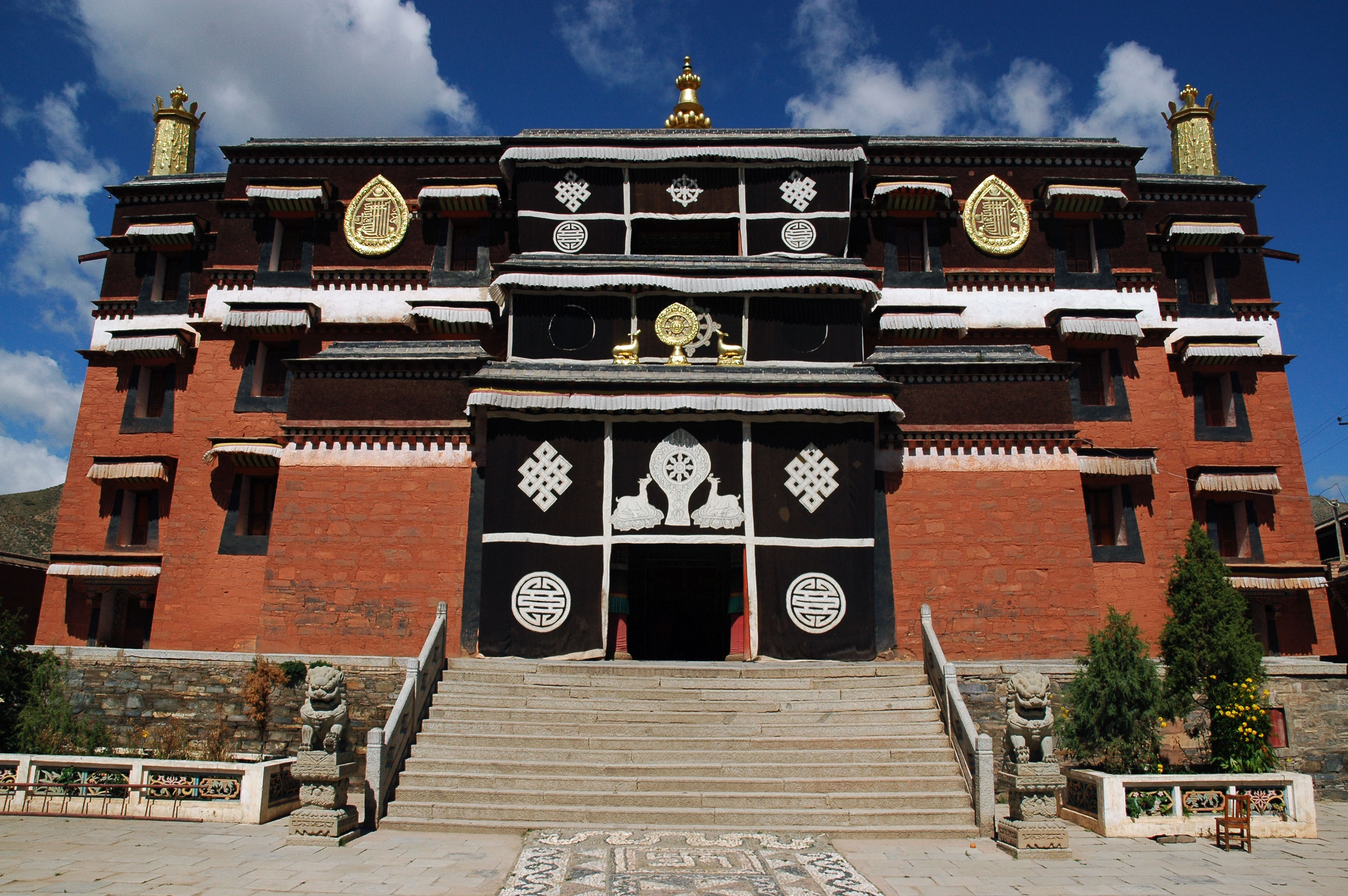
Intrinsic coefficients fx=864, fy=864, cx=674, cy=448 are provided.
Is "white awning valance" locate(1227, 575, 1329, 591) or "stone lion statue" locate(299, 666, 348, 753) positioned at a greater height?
"white awning valance" locate(1227, 575, 1329, 591)

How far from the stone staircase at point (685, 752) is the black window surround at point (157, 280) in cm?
1544

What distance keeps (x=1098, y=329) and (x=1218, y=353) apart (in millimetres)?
3595

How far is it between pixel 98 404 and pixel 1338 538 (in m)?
36.7

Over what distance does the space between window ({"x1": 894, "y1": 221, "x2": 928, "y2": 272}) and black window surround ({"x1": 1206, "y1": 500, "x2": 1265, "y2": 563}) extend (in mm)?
9817

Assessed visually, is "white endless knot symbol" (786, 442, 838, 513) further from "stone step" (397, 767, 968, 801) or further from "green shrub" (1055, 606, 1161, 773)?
"stone step" (397, 767, 968, 801)

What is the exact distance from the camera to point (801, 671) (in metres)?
15.5

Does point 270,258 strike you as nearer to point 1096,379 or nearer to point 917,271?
→ point 917,271

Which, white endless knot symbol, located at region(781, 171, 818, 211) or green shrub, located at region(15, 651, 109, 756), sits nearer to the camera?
green shrub, located at region(15, 651, 109, 756)

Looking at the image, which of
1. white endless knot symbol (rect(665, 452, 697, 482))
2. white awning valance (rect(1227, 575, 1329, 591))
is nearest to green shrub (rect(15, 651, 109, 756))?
white endless knot symbol (rect(665, 452, 697, 482))

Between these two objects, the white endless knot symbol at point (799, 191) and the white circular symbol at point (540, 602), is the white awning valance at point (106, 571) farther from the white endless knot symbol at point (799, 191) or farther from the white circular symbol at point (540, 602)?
the white endless knot symbol at point (799, 191)

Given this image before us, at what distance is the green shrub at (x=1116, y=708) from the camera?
542 inches

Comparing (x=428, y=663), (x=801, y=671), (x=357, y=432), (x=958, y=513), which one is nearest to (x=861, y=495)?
(x=958, y=513)

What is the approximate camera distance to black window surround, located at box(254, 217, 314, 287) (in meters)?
23.2

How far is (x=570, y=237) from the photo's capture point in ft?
71.0
